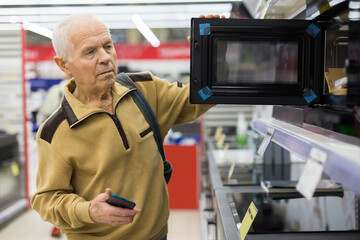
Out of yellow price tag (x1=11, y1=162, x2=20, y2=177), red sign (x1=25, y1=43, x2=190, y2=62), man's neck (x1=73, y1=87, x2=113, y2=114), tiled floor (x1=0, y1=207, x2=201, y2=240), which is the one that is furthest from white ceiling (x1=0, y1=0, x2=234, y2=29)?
man's neck (x1=73, y1=87, x2=113, y2=114)

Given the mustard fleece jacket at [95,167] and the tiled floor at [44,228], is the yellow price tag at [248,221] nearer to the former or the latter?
the mustard fleece jacket at [95,167]

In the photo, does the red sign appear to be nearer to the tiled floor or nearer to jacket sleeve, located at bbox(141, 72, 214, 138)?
the tiled floor

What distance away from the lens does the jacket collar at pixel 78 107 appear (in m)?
1.36

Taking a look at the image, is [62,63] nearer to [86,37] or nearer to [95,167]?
[86,37]

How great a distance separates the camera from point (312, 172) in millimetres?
799

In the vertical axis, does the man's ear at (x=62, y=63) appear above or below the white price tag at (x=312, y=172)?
above

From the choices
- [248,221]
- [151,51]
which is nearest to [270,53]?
[248,221]

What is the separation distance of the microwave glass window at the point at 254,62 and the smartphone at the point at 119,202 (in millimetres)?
527

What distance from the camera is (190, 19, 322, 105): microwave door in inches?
49.9

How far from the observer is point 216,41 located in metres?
1.29

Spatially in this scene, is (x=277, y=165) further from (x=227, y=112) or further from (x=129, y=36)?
(x=129, y=36)

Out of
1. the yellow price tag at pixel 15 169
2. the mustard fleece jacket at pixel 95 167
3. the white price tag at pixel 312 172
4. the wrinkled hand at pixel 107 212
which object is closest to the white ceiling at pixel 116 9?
the yellow price tag at pixel 15 169

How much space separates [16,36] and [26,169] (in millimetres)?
1780

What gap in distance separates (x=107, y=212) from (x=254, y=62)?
77 centimetres
